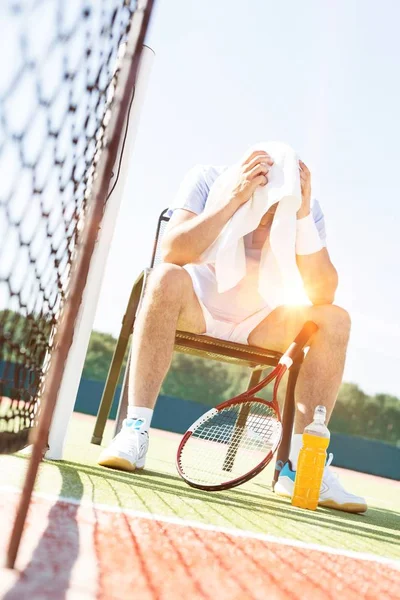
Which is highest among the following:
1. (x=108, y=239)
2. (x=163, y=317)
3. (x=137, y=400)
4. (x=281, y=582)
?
(x=108, y=239)

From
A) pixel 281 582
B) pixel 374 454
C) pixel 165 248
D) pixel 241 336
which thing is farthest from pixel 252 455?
pixel 374 454

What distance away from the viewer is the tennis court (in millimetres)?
930

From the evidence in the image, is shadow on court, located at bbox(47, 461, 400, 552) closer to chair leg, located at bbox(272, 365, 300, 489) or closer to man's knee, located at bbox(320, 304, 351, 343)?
chair leg, located at bbox(272, 365, 300, 489)

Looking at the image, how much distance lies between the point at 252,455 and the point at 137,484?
825 mm

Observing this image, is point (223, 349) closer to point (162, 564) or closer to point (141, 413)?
point (141, 413)

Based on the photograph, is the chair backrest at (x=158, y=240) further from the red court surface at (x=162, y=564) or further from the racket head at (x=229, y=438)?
the red court surface at (x=162, y=564)

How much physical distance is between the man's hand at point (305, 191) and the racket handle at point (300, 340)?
0.46 metres

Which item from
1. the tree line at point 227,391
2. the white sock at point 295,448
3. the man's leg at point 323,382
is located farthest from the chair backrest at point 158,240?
the tree line at point 227,391

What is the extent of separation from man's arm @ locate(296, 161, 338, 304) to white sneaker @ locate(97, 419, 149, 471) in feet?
3.02

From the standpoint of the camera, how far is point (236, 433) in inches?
107

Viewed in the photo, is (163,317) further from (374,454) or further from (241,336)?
(374,454)

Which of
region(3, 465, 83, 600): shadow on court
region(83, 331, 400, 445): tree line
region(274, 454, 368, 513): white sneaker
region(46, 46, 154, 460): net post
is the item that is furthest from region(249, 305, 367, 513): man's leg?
region(83, 331, 400, 445): tree line

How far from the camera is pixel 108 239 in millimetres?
2189

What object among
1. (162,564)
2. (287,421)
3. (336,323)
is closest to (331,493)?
(287,421)
